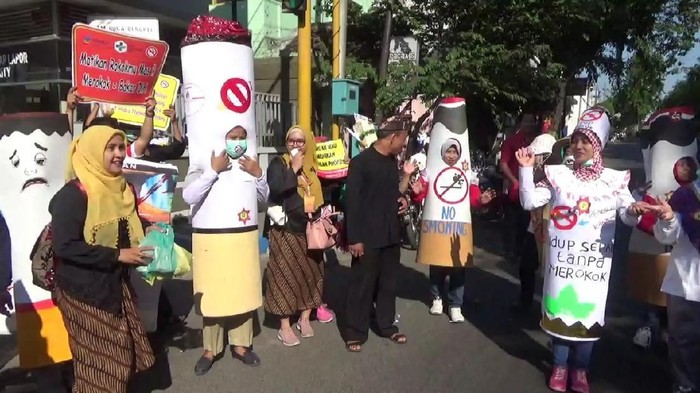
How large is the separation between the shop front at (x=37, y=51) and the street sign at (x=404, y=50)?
15.6 ft

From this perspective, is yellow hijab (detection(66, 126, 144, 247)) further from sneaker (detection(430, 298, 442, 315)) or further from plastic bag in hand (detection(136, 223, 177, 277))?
sneaker (detection(430, 298, 442, 315))

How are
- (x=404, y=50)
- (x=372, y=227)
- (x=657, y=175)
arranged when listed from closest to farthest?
(x=657, y=175), (x=372, y=227), (x=404, y=50)

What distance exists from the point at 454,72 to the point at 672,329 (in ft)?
25.1

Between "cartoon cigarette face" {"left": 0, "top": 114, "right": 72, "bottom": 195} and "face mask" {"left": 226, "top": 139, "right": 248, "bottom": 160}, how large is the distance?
112cm

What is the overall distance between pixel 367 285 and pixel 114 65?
100 inches

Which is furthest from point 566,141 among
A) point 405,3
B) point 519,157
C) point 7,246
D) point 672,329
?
point 405,3

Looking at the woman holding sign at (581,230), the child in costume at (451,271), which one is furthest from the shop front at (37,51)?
the woman holding sign at (581,230)

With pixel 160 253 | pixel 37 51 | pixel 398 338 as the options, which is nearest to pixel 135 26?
pixel 160 253

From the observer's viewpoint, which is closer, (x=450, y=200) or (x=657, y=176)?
(x=657, y=176)

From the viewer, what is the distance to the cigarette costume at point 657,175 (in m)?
4.58

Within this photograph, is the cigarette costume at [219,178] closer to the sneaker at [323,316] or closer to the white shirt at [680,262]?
the sneaker at [323,316]

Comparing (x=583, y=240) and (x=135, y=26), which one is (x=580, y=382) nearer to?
(x=583, y=240)

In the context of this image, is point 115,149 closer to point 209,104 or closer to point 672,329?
point 209,104

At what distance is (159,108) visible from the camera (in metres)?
5.30
